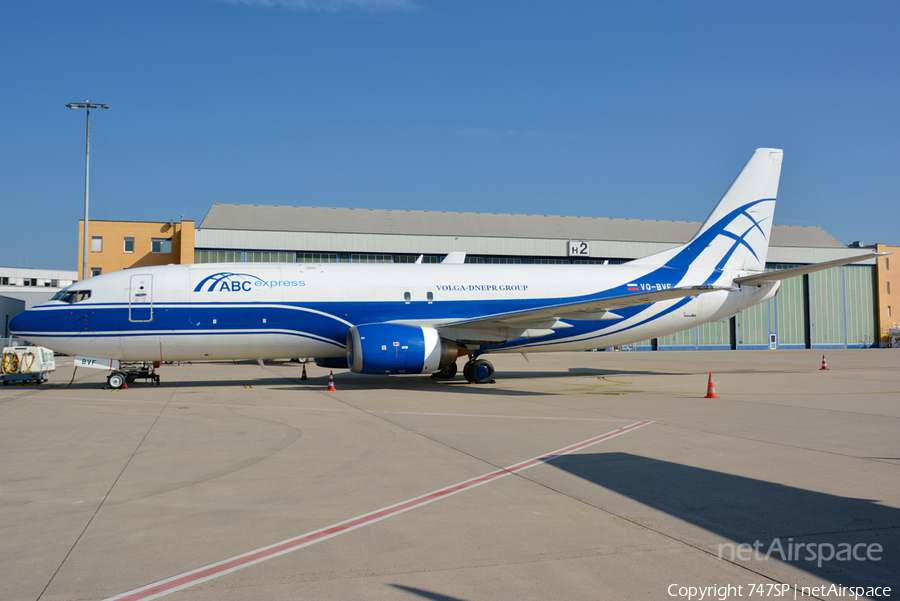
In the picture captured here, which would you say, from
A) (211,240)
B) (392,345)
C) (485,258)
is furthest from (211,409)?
(485,258)

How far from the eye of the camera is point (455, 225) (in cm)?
5100

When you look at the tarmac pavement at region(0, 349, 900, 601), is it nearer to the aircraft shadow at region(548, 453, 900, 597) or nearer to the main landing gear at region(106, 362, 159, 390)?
the aircraft shadow at region(548, 453, 900, 597)

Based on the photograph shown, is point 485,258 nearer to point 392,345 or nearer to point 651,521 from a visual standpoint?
point 392,345

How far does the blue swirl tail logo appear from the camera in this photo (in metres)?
19.4

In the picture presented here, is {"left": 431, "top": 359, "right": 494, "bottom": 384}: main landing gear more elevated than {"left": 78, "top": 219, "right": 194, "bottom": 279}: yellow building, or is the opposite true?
{"left": 78, "top": 219, "right": 194, "bottom": 279}: yellow building

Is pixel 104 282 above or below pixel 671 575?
above

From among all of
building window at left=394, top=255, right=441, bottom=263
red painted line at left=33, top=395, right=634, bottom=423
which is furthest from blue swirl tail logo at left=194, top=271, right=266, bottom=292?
building window at left=394, top=255, right=441, bottom=263

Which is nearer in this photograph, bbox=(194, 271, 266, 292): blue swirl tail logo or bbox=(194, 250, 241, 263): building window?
bbox=(194, 271, 266, 292): blue swirl tail logo

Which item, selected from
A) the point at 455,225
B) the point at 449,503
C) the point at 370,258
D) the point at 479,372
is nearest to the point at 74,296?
the point at 479,372

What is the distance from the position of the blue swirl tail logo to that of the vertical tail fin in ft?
46.9

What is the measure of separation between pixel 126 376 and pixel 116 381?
1158 millimetres

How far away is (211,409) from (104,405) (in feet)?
10.5

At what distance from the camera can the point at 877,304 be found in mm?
55031

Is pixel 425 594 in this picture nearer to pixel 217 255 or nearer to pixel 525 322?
pixel 525 322
